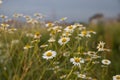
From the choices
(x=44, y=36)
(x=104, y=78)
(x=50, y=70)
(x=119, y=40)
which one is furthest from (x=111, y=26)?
(x=50, y=70)

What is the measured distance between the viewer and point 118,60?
4352mm

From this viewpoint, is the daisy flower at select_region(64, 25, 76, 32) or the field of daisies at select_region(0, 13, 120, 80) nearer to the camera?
the field of daisies at select_region(0, 13, 120, 80)

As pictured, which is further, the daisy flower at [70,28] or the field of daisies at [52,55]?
the daisy flower at [70,28]

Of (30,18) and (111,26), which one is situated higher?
(30,18)

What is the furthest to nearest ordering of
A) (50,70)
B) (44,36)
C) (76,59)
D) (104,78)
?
(44,36) → (104,78) → (50,70) → (76,59)

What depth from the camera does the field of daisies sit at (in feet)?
9.23

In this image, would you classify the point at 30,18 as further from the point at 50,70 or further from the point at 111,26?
the point at 111,26

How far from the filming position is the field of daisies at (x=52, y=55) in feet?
9.23

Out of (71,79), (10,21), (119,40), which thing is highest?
(10,21)

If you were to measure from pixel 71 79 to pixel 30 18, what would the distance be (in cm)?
129

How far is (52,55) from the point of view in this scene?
281 cm

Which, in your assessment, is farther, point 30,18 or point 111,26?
point 111,26

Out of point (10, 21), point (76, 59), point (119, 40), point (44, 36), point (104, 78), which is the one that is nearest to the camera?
point (76, 59)

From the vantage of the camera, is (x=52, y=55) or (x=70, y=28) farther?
(x=70, y=28)
